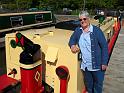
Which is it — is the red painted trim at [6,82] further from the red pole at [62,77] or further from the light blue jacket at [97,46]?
the light blue jacket at [97,46]

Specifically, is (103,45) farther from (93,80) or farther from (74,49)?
(93,80)

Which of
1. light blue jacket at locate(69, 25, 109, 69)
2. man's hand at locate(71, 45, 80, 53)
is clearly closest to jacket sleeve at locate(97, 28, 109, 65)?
light blue jacket at locate(69, 25, 109, 69)

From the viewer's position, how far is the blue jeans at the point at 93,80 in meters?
3.98

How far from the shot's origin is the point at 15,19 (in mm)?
6402

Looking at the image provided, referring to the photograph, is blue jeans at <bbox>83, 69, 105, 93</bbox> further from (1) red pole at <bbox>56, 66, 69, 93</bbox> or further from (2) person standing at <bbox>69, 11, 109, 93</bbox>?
(1) red pole at <bbox>56, 66, 69, 93</bbox>

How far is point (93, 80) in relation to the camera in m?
4.13

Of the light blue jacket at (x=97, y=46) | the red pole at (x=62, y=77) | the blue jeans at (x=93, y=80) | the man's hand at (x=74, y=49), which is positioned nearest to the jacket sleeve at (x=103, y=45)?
the light blue jacket at (x=97, y=46)

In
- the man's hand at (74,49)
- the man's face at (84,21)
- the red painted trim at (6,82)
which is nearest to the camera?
the man's hand at (74,49)

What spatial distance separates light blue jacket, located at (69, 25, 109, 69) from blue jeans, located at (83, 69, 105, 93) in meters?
0.14

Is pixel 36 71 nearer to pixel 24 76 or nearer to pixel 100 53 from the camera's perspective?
pixel 24 76

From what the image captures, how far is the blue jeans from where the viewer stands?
3984mm

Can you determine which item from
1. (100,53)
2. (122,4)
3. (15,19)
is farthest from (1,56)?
(122,4)

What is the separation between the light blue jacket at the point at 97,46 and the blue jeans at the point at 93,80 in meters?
0.14

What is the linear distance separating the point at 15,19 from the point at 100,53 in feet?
10.1
